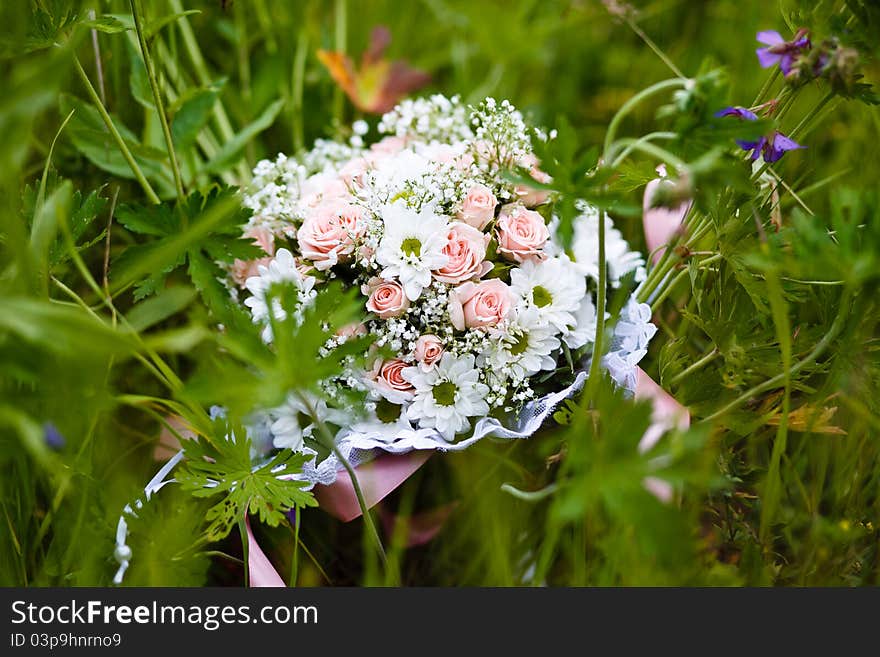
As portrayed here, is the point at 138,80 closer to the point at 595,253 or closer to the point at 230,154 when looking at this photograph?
the point at 230,154

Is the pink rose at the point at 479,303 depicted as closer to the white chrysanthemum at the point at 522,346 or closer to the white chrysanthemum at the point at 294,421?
the white chrysanthemum at the point at 522,346

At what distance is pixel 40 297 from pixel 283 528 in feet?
1.21

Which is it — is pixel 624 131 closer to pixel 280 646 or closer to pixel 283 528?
pixel 283 528

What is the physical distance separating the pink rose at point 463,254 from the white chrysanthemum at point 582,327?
0.12 metres

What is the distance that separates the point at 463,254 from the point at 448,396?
149mm

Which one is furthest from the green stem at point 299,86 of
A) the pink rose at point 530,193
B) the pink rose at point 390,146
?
the pink rose at point 530,193

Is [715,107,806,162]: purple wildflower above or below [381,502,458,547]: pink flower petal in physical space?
above

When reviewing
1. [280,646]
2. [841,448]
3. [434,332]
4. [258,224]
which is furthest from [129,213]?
[841,448]

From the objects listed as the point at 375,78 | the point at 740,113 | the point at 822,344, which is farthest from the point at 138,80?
the point at 822,344

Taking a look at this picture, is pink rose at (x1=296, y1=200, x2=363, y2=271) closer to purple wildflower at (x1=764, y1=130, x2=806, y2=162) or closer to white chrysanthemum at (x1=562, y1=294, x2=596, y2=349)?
white chrysanthemum at (x1=562, y1=294, x2=596, y2=349)

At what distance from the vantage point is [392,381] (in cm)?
79

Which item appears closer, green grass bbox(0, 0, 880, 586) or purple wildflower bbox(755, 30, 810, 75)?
green grass bbox(0, 0, 880, 586)

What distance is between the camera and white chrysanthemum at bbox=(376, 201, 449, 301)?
756 millimetres

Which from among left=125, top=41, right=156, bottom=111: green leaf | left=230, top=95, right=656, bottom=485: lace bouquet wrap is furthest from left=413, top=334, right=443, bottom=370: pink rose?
left=125, top=41, right=156, bottom=111: green leaf
